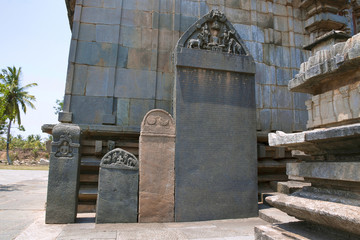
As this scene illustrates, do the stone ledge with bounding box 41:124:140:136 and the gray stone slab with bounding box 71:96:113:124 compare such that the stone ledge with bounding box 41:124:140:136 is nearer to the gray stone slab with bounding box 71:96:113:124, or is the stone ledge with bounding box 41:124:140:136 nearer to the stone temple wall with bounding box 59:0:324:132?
the stone temple wall with bounding box 59:0:324:132

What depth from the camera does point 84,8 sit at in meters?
7.39

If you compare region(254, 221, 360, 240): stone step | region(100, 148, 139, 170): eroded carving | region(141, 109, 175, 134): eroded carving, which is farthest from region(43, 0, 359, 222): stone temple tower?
region(254, 221, 360, 240): stone step

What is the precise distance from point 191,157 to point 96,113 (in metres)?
2.93

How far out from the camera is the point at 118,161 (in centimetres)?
519

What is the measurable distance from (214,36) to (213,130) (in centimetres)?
240

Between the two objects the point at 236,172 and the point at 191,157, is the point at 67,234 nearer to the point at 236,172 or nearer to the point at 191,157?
the point at 191,157

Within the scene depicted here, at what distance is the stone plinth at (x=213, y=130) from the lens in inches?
218

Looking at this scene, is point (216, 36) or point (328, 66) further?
point (216, 36)

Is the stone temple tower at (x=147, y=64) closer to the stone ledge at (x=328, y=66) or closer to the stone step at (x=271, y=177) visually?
the stone step at (x=271, y=177)

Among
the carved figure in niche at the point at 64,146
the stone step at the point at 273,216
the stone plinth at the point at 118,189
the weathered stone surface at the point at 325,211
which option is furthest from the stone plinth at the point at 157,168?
the weathered stone surface at the point at 325,211

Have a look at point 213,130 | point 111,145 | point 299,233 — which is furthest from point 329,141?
point 111,145

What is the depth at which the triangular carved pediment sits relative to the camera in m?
6.27

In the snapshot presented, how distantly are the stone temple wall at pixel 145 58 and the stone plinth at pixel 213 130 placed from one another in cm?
161

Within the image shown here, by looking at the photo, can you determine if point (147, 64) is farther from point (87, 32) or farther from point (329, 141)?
point (329, 141)
